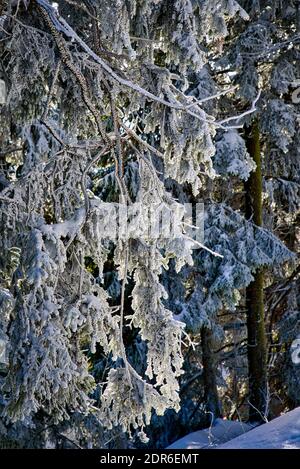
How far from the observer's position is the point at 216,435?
9.39m

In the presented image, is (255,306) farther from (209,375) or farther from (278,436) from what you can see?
(278,436)

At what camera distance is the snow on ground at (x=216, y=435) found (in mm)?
9070

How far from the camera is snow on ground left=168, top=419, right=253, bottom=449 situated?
9070 millimetres

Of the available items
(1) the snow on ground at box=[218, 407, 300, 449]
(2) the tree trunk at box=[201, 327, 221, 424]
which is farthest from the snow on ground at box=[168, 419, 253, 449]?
(1) the snow on ground at box=[218, 407, 300, 449]

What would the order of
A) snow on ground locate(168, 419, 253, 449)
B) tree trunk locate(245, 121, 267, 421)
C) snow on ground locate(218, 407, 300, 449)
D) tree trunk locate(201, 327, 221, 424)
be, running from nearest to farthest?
snow on ground locate(218, 407, 300, 449) < snow on ground locate(168, 419, 253, 449) < tree trunk locate(245, 121, 267, 421) < tree trunk locate(201, 327, 221, 424)

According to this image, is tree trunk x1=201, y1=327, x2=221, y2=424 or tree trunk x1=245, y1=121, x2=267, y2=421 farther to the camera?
tree trunk x1=201, y1=327, x2=221, y2=424

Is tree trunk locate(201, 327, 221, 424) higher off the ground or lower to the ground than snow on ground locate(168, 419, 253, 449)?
higher

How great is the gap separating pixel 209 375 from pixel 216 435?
5.75 ft

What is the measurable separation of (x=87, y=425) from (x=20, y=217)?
6251 mm

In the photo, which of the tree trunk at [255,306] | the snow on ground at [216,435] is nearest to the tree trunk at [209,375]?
the tree trunk at [255,306]

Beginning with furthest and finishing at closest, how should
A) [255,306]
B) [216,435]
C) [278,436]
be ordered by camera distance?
[255,306]
[216,435]
[278,436]

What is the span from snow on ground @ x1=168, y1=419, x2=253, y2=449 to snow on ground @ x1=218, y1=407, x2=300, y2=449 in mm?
4423

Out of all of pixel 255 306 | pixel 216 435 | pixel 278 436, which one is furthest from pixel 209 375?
pixel 278 436

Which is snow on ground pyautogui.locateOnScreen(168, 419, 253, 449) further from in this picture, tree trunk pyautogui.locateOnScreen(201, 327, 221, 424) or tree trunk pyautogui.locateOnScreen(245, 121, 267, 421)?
tree trunk pyautogui.locateOnScreen(201, 327, 221, 424)
